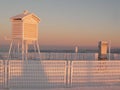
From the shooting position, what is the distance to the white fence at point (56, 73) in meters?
7.44

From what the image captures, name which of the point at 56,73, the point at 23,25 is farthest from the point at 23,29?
the point at 56,73

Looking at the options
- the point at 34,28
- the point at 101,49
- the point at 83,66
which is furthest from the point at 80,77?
the point at 34,28

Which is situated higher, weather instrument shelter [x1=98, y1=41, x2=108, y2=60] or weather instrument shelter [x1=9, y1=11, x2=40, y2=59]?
weather instrument shelter [x1=9, y1=11, x2=40, y2=59]

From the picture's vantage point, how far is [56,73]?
7727 millimetres

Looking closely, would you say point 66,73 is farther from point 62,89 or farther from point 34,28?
point 34,28

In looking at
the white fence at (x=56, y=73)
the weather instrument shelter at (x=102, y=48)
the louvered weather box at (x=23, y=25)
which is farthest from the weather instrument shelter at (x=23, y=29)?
the white fence at (x=56, y=73)

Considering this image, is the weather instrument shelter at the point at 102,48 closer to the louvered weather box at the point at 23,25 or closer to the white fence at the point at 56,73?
the louvered weather box at the point at 23,25

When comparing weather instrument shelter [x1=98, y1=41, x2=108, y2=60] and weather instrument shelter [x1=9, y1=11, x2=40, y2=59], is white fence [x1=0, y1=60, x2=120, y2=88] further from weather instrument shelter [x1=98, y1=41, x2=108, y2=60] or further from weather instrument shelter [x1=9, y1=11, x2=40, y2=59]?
weather instrument shelter [x1=9, y1=11, x2=40, y2=59]

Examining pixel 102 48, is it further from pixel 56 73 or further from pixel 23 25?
pixel 56 73

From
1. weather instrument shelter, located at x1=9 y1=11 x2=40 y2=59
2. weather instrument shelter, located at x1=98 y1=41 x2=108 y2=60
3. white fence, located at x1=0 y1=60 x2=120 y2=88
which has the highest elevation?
weather instrument shelter, located at x1=9 y1=11 x2=40 y2=59

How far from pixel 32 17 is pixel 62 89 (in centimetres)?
600

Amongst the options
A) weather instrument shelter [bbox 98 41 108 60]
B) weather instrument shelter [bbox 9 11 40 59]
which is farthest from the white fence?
weather instrument shelter [bbox 9 11 40 59]

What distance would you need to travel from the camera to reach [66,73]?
788 centimetres

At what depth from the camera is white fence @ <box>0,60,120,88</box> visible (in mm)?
7441
